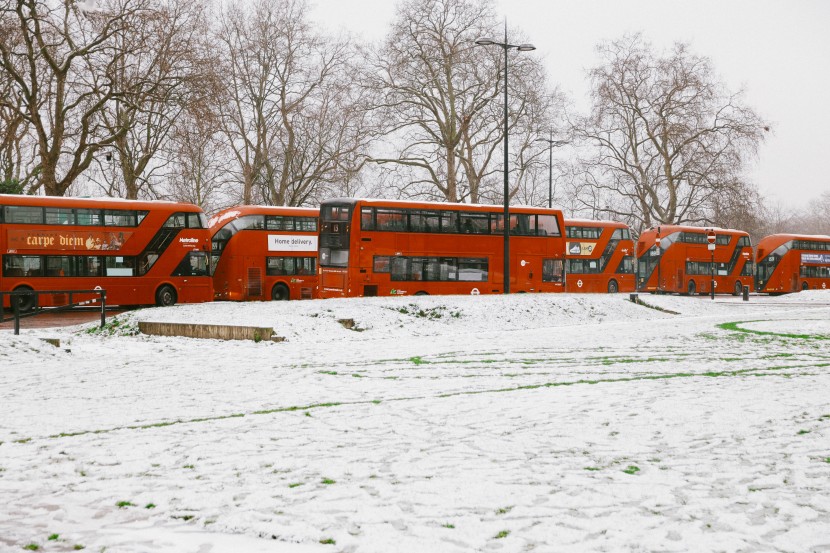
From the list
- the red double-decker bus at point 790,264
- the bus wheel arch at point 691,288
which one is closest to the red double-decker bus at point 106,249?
the bus wheel arch at point 691,288

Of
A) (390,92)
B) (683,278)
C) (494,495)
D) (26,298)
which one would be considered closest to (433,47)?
(390,92)

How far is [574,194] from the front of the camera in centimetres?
4688

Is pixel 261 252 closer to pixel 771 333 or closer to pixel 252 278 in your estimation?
pixel 252 278

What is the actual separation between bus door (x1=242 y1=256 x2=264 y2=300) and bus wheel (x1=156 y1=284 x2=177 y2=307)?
3282 millimetres

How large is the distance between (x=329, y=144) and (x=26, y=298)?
21.9 m

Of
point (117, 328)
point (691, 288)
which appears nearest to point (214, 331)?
point (117, 328)

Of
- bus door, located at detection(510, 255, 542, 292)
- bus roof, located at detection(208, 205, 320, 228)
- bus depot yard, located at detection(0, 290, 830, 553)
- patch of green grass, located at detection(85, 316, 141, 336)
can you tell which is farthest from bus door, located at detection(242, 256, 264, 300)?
bus depot yard, located at detection(0, 290, 830, 553)

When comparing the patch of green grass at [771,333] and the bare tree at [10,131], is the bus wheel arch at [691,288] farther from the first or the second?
the bare tree at [10,131]

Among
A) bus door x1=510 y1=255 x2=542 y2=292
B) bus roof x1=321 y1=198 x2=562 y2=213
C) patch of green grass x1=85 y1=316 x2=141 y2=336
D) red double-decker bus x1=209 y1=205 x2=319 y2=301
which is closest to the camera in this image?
patch of green grass x1=85 y1=316 x2=141 y2=336

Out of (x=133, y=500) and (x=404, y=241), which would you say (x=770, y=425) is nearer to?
(x=133, y=500)

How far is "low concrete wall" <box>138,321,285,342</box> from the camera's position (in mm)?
15023

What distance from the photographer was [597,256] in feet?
121

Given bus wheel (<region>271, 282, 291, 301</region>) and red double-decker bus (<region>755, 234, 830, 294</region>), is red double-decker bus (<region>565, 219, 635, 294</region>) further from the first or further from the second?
bus wheel (<region>271, 282, 291, 301</region>)

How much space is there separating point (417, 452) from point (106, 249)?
868 inches
